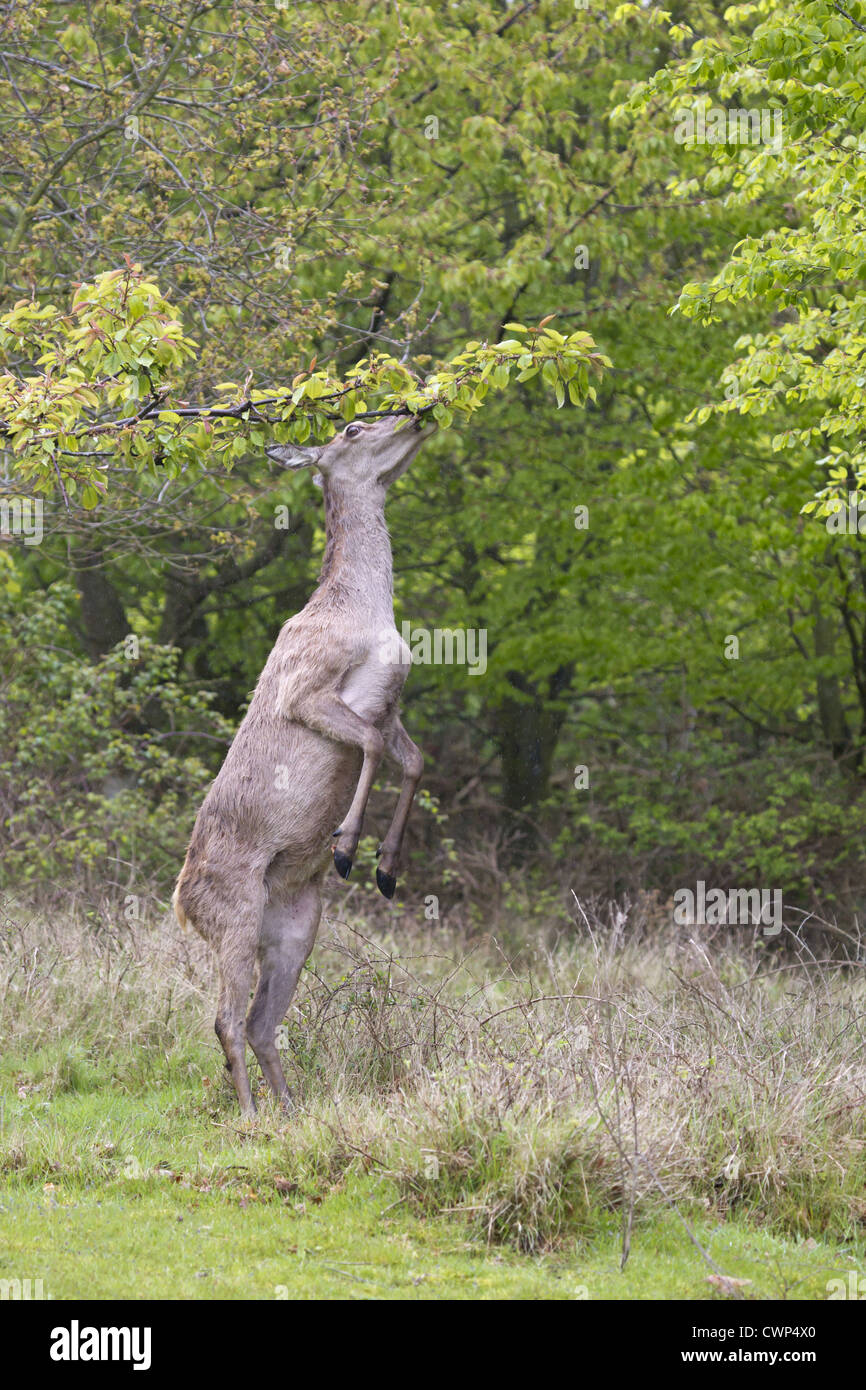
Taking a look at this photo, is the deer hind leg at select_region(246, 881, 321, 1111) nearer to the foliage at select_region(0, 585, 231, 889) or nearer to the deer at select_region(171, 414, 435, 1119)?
the deer at select_region(171, 414, 435, 1119)

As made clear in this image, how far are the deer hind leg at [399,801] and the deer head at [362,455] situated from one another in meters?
1.17

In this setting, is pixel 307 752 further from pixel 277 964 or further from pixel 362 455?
pixel 362 455

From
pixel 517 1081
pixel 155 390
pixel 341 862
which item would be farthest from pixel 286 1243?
pixel 155 390

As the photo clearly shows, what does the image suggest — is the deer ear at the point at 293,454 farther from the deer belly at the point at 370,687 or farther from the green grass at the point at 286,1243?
the green grass at the point at 286,1243

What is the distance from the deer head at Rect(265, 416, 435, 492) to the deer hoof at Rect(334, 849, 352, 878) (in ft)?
5.86

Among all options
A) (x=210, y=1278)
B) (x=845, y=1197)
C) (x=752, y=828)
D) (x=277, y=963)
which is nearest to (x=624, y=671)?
(x=752, y=828)

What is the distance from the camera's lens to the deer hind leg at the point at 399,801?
269 inches

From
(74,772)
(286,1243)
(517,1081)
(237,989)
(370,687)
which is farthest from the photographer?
(74,772)

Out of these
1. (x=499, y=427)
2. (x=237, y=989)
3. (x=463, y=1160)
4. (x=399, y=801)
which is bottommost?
(x=463, y=1160)

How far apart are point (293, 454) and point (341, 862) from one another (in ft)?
6.44

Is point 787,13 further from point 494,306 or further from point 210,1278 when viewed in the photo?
point 210,1278

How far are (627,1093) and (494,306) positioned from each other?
10394 mm

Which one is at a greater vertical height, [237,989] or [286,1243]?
[237,989]

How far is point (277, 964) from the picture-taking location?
7340 mm
